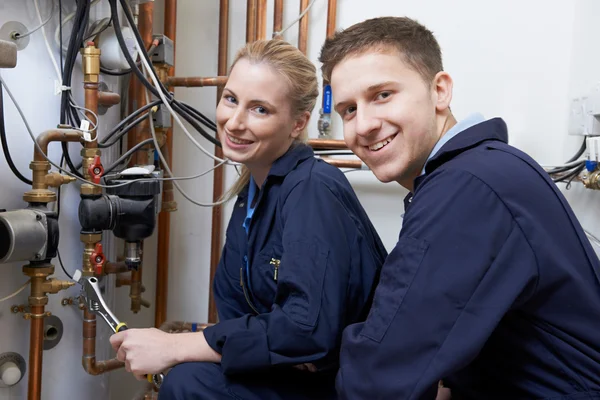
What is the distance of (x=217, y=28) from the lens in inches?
72.0

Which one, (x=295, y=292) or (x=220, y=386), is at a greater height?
(x=295, y=292)

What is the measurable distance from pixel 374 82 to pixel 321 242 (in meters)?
0.30

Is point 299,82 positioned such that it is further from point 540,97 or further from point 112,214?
point 540,97

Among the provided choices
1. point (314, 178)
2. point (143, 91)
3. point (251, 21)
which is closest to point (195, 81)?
point (143, 91)

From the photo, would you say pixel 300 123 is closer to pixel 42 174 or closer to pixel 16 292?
pixel 42 174

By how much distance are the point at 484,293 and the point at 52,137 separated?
947 mm

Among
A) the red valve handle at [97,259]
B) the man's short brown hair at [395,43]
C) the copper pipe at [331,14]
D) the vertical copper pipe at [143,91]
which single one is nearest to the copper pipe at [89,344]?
the red valve handle at [97,259]

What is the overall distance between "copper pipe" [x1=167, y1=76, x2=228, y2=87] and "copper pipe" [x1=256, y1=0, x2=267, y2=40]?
20 cm

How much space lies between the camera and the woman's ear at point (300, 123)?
3.97 ft

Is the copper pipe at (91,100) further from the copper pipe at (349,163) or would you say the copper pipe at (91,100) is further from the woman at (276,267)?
the copper pipe at (349,163)

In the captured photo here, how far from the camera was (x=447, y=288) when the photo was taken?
1.98 ft

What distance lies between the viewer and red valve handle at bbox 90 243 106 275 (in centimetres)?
127

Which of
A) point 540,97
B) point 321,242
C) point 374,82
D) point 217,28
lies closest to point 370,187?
point 540,97

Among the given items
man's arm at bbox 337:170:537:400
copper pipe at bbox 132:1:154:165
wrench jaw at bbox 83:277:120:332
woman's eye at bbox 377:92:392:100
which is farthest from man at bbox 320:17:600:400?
copper pipe at bbox 132:1:154:165
